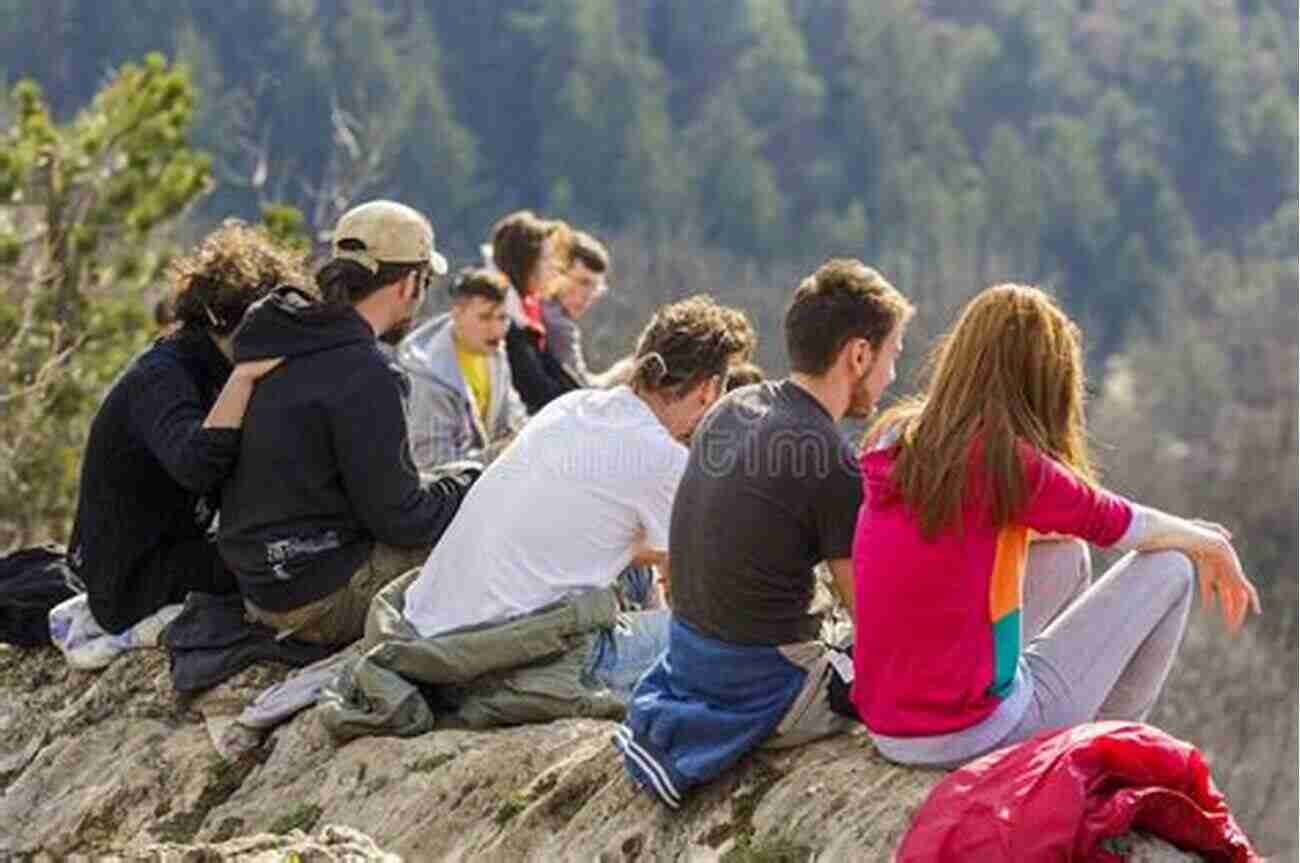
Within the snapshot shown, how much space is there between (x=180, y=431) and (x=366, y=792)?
4.29 feet

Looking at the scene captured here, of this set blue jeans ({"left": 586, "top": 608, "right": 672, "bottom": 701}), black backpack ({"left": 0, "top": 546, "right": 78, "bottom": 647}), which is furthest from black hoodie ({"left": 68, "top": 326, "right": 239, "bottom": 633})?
blue jeans ({"left": 586, "top": 608, "right": 672, "bottom": 701})

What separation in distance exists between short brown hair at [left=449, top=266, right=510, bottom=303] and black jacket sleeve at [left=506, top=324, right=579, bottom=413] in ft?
1.58

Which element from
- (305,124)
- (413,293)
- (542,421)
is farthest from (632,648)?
(305,124)

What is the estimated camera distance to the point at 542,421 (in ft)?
25.5

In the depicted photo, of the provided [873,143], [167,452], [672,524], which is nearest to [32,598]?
[167,452]

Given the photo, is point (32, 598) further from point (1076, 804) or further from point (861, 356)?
point (1076, 804)

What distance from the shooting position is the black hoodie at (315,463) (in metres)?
7.87

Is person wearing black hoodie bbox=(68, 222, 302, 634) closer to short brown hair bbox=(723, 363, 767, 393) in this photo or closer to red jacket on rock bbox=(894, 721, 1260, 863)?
short brown hair bbox=(723, 363, 767, 393)

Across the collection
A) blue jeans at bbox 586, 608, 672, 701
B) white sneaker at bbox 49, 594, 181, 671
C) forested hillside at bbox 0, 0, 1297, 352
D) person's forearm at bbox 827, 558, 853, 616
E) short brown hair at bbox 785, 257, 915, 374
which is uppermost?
short brown hair at bbox 785, 257, 915, 374

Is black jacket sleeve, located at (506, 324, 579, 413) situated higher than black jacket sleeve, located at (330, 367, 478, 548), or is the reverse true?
black jacket sleeve, located at (330, 367, 478, 548)

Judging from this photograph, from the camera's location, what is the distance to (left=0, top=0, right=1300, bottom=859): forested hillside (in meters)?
65.2

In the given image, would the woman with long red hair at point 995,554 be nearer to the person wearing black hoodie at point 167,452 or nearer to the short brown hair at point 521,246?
the person wearing black hoodie at point 167,452

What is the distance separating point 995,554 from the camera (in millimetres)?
6188

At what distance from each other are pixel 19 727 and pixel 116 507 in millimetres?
785
